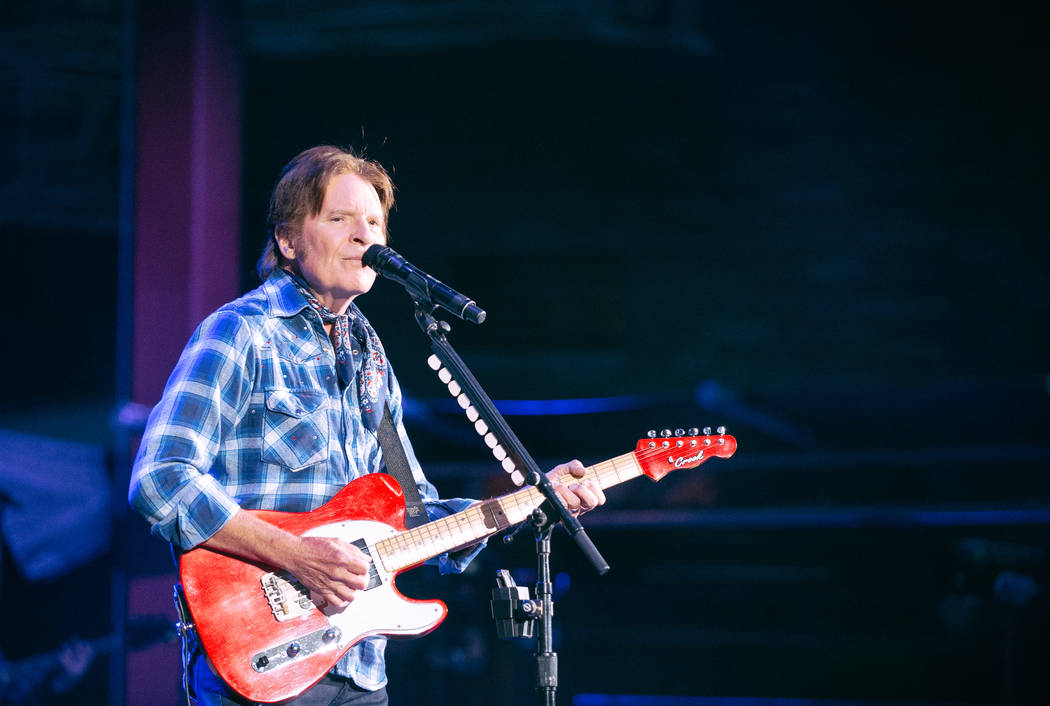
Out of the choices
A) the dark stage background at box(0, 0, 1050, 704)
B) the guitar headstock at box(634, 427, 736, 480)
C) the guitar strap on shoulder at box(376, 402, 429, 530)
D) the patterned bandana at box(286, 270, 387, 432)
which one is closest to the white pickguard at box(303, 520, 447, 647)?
the guitar strap on shoulder at box(376, 402, 429, 530)

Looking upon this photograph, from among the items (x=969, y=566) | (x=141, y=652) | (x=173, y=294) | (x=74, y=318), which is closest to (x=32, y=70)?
(x=74, y=318)

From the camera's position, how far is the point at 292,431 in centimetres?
227

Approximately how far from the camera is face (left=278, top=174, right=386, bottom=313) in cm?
249

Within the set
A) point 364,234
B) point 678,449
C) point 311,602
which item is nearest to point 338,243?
point 364,234

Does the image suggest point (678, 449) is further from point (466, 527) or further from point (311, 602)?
point (311, 602)

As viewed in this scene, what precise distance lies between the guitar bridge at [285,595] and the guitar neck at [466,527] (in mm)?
246

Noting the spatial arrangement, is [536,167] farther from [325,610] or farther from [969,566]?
[325,610]

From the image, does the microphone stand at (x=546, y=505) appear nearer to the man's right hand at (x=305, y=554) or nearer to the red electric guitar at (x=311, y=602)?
the red electric guitar at (x=311, y=602)

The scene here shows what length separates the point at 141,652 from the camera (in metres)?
5.11

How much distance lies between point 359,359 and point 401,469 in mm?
317

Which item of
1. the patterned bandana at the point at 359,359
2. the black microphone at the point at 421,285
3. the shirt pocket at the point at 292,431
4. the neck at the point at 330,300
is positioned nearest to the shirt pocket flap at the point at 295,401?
the shirt pocket at the point at 292,431

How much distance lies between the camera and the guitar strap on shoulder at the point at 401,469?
2.46m

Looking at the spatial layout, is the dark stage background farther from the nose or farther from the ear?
the nose

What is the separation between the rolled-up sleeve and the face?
0.98ft
